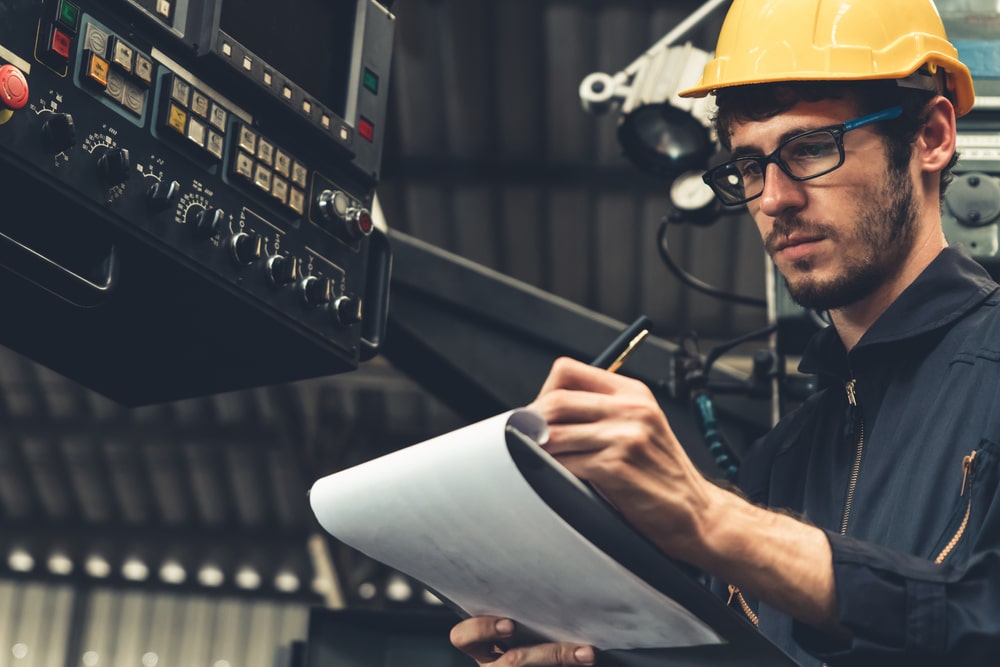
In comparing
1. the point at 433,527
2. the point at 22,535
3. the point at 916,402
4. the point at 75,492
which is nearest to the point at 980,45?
the point at 916,402

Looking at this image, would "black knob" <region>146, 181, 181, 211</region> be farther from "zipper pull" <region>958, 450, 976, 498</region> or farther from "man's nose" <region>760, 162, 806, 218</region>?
"zipper pull" <region>958, 450, 976, 498</region>

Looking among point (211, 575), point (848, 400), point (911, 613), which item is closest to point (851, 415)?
point (848, 400)

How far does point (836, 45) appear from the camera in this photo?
52.4 inches

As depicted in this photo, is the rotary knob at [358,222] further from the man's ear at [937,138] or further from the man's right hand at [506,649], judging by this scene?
the man's ear at [937,138]

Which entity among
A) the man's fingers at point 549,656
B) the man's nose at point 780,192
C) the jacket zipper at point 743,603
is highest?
the man's nose at point 780,192

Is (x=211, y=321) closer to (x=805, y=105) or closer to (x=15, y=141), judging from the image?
(x=15, y=141)

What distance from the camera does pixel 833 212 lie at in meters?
1.26

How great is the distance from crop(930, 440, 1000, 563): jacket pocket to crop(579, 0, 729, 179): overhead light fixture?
3.78 ft

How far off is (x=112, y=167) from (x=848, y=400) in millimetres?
743

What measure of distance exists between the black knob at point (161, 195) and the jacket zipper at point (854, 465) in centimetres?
68

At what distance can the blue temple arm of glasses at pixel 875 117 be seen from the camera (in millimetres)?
1280

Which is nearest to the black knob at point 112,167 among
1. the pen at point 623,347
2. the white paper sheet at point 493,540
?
the white paper sheet at point 493,540

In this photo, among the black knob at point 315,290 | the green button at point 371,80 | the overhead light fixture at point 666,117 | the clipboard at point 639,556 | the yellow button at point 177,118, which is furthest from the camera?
the overhead light fixture at point 666,117

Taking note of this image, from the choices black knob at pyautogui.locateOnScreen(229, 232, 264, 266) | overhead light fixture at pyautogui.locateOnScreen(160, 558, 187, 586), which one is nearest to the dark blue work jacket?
black knob at pyautogui.locateOnScreen(229, 232, 264, 266)
